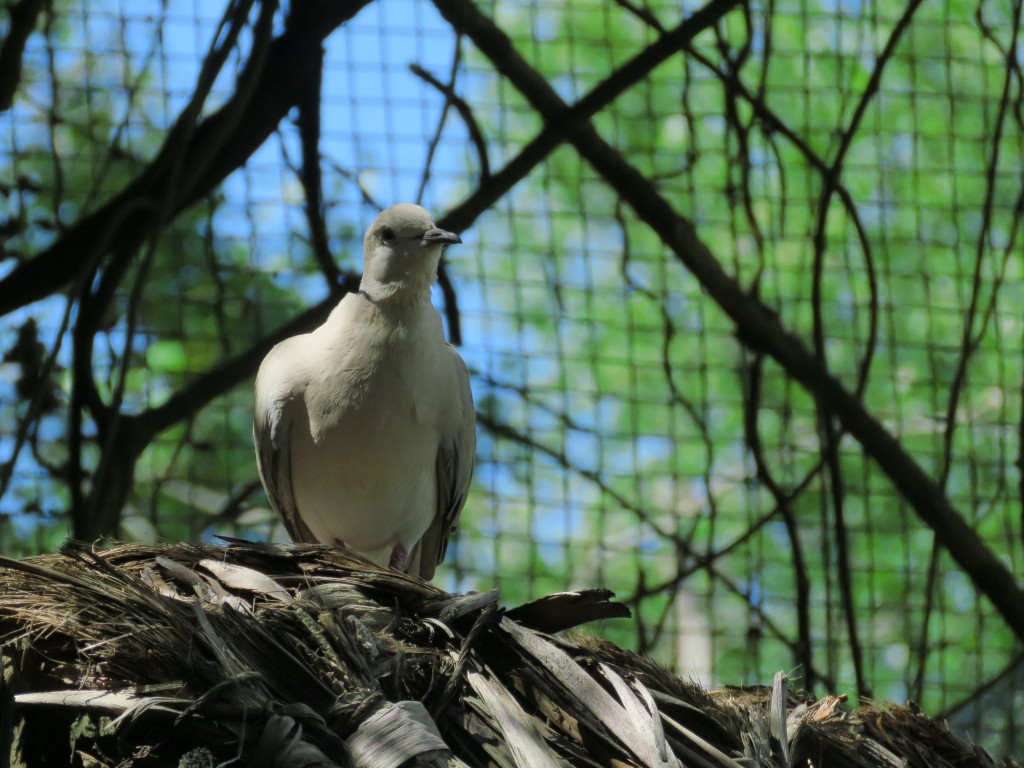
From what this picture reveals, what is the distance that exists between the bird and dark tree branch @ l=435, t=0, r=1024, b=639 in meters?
1.31

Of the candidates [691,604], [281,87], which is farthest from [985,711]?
[281,87]

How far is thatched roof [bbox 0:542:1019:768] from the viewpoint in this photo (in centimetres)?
200

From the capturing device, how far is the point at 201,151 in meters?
4.87

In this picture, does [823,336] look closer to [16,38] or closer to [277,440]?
[277,440]

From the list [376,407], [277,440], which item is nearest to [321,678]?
[376,407]

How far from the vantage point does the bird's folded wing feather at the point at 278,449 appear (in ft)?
12.3

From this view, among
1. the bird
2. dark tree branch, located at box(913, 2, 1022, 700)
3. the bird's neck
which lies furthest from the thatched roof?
dark tree branch, located at box(913, 2, 1022, 700)

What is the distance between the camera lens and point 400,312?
12.3 ft

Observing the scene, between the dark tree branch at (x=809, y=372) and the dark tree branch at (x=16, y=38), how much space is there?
163 cm

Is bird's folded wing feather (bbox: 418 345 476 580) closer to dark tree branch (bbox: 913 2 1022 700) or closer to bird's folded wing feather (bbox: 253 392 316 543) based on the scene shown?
bird's folded wing feather (bbox: 253 392 316 543)

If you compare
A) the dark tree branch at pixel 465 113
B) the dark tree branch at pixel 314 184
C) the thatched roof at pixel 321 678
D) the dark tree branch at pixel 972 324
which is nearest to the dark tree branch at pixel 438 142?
the dark tree branch at pixel 465 113

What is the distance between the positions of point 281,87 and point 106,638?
3.19m

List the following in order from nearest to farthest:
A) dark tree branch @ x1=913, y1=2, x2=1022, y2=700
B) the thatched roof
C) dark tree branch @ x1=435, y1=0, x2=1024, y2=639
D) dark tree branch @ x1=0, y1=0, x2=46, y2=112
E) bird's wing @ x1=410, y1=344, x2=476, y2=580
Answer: the thatched roof
bird's wing @ x1=410, y1=344, x2=476, y2=580
dark tree branch @ x1=0, y1=0, x2=46, y2=112
dark tree branch @ x1=435, y1=0, x2=1024, y2=639
dark tree branch @ x1=913, y1=2, x2=1022, y2=700

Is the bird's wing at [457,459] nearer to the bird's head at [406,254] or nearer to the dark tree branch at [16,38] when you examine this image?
the bird's head at [406,254]
